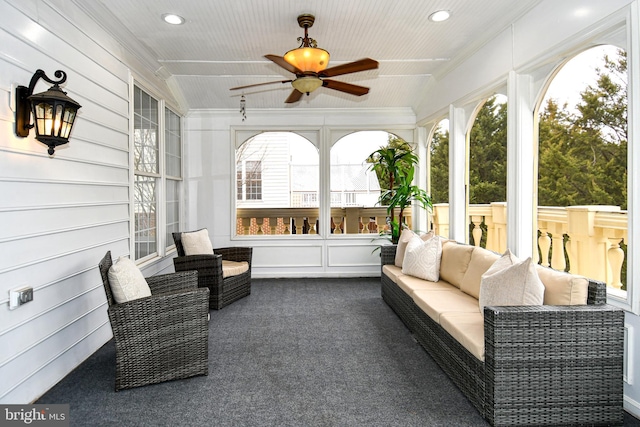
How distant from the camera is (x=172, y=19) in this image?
3627mm

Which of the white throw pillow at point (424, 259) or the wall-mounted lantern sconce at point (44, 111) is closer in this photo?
the wall-mounted lantern sconce at point (44, 111)

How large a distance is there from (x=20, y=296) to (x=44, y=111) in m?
1.09

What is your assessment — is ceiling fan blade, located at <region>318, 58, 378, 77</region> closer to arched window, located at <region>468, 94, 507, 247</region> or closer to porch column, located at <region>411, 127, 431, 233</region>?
arched window, located at <region>468, 94, 507, 247</region>

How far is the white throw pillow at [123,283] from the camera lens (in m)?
2.70

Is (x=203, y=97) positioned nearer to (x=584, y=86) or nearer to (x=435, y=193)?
(x=435, y=193)

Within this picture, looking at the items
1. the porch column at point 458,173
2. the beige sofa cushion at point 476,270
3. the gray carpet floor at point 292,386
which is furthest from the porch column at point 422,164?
the beige sofa cushion at point 476,270

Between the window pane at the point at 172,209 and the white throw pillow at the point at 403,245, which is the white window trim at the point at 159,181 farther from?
the white throw pillow at the point at 403,245

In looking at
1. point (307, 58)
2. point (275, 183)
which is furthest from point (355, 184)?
point (307, 58)

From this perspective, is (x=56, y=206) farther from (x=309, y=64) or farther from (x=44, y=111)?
(x=309, y=64)

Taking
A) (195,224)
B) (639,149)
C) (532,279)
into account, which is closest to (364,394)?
(532,279)

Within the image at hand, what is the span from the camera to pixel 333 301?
4.90 meters

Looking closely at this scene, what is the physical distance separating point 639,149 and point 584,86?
0.85 metres

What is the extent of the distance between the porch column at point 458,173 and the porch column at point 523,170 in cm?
127

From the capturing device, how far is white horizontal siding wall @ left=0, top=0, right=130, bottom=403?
7.58 feet
